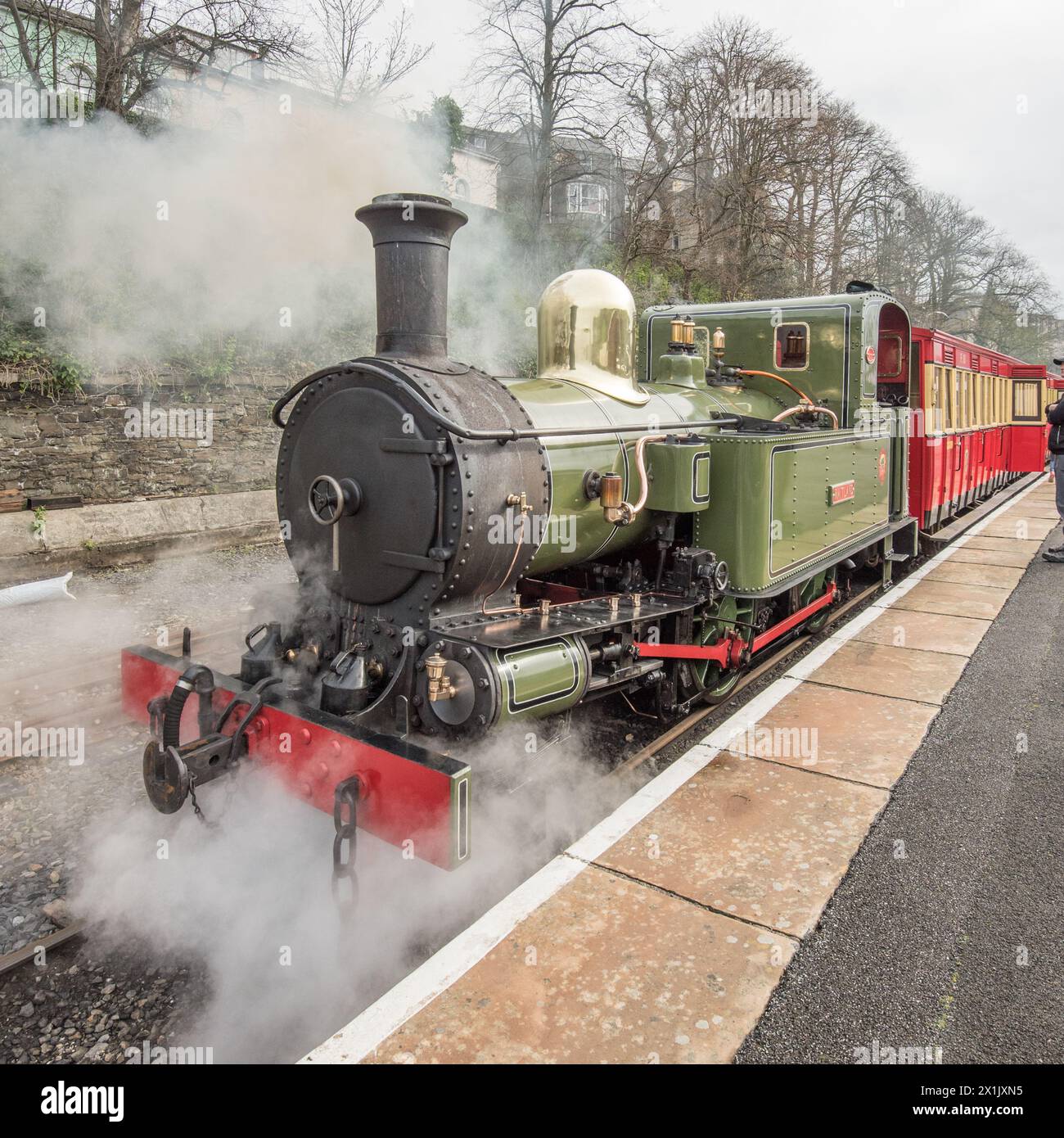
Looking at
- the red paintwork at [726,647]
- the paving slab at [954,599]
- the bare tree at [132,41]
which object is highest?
the bare tree at [132,41]

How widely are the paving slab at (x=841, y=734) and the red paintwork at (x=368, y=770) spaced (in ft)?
6.22

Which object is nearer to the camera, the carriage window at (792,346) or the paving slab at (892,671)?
the paving slab at (892,671)

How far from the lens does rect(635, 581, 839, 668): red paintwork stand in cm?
389

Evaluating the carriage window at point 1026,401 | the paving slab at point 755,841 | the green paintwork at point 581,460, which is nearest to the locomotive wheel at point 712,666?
the green paintwork at point 581,460

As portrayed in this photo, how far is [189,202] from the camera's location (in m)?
8.86

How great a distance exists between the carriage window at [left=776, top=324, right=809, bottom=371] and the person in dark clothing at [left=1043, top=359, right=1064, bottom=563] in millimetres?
4212

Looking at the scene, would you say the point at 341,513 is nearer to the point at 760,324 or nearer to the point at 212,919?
the point at 212,919

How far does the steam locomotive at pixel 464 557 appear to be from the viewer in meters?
2.88

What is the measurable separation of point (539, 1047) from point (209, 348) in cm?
1004

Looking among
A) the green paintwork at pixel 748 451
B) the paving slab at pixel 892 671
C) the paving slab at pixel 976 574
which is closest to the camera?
the green paintwork at pixel 748 451

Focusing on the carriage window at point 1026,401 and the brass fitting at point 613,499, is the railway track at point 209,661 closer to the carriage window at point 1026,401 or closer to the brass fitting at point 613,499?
the brass fitting at point 613,499

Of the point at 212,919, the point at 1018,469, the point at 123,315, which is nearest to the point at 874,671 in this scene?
the point at 212,919
